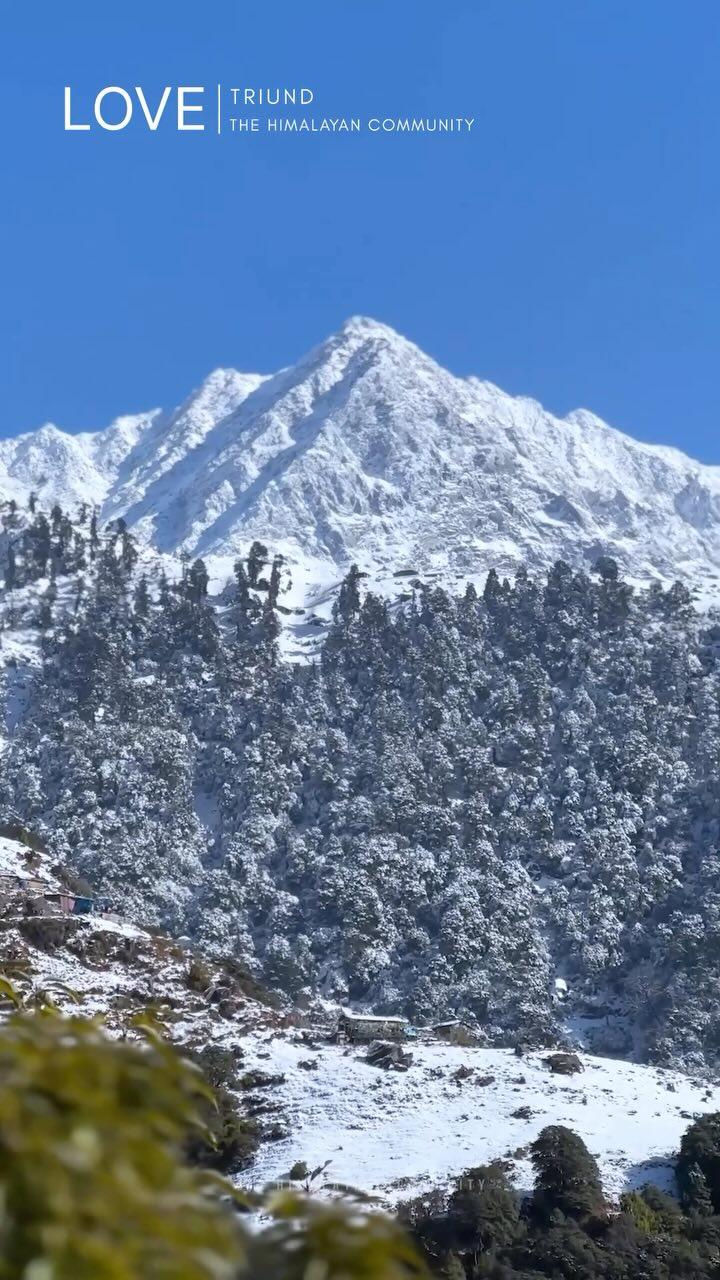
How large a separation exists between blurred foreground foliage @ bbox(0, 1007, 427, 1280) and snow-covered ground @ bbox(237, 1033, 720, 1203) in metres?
28.4

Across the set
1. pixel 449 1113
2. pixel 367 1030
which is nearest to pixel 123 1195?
pixel 449 1113

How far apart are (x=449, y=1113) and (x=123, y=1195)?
36.4 metres

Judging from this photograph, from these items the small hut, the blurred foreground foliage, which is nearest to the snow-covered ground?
the small hut

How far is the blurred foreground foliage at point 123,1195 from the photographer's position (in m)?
1.81

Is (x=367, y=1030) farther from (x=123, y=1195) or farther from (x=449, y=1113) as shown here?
(x=123, y=1195)

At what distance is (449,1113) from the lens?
35.9 m

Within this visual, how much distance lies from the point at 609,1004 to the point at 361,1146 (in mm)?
58351

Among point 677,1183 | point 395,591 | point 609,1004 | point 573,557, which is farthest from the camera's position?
point 573,557

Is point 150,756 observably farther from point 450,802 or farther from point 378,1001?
point 378,1001

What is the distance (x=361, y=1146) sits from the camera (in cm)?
3325

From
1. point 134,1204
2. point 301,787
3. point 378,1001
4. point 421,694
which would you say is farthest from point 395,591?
point 134,1204

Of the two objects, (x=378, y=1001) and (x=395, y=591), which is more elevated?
(x=395, y=591)

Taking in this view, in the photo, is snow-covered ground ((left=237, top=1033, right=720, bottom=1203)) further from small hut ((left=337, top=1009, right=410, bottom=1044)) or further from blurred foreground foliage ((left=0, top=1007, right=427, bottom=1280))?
blurred foreground foliage ((left=0, top=1007, right=427, bottom=1280))

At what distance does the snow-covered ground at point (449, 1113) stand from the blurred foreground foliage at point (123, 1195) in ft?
93.2
